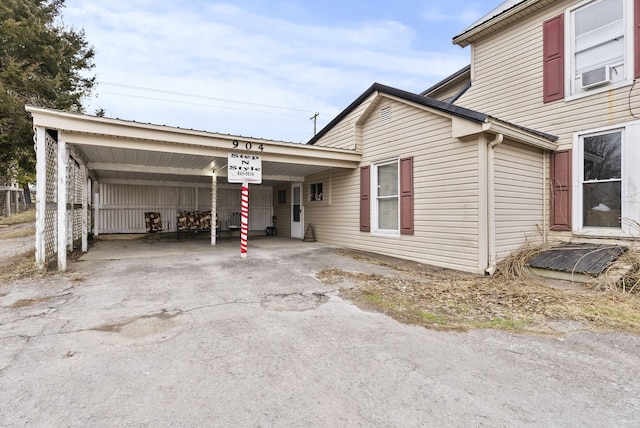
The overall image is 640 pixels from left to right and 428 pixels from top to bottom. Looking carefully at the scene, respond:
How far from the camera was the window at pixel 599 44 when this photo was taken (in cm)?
538

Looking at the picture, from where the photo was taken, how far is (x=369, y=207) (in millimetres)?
7988

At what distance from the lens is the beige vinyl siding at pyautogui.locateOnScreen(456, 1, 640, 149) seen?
5539 mm

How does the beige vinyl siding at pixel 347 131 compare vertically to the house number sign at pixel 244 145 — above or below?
above

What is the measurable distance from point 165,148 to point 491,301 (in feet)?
21.8

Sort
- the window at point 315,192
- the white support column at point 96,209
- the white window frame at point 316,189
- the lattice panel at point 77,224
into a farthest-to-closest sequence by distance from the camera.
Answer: the white support column at point 96,209, the window at point 315,192, the white window frame at point 316,189, the lattice panel at point 77,224

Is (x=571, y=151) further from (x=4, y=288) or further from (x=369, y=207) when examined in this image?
(x=4, y=288)

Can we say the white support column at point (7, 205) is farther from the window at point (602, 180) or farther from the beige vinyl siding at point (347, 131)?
the window at point (602, 180)

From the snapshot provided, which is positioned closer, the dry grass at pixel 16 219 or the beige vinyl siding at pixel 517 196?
→ the beige vinyl siding at pixel 517 196

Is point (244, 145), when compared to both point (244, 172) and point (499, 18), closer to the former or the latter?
point (244, 172)

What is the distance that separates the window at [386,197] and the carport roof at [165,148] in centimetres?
→ 94

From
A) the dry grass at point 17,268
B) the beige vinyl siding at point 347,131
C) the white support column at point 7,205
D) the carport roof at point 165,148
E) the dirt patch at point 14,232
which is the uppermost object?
the beige vinyl siding at point 347,131

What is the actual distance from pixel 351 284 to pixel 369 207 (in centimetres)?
345

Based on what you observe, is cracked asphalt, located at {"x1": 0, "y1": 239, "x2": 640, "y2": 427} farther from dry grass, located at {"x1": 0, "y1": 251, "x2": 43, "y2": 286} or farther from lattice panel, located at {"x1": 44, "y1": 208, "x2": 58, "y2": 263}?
lattice panel, located at {"x1": 44, "y1": 208, "x2": 58, "y2": 263}

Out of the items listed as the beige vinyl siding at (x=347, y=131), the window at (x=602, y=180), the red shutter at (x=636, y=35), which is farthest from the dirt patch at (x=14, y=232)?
the red shutter at (x=636, y=35)
